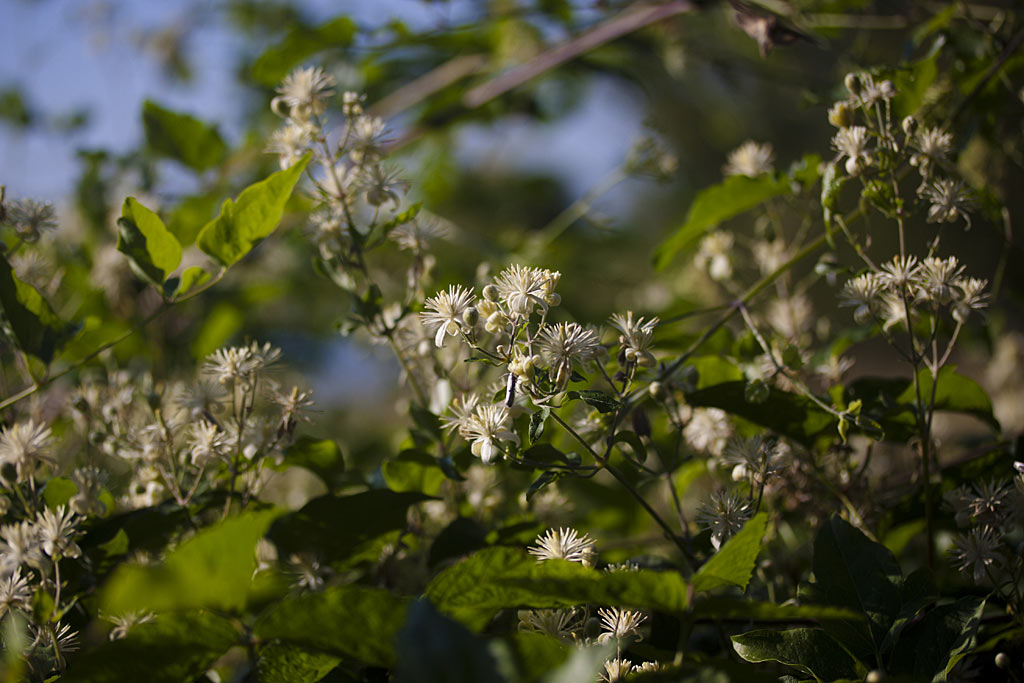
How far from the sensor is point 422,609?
0.77ft

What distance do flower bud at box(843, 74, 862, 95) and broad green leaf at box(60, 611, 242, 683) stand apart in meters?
0.41

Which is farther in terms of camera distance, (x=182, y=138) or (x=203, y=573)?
(x=182, y=138)

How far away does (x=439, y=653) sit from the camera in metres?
0.23

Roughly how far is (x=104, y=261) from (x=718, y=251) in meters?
0.71

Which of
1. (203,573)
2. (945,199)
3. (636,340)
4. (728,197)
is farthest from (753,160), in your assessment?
(203,573)

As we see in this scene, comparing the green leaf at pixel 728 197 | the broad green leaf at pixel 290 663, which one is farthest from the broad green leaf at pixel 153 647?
the green leaf at pixel 728 197

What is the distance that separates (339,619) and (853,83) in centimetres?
41

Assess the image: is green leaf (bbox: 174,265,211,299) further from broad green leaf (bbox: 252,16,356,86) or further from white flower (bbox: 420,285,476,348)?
broad green leaf (bbox: 252,16,356,86)

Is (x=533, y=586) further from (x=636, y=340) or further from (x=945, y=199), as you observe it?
(x=945, y=199)

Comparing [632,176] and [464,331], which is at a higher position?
[632,176]

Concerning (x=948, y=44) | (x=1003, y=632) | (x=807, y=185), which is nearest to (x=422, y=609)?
(x=1003, y=632)

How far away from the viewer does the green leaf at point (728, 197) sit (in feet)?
1.71

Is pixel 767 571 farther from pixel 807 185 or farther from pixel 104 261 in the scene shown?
pixel 104 261

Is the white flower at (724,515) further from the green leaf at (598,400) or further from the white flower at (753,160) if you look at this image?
the white flower at (753,160)
